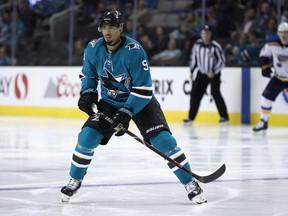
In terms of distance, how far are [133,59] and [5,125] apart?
846 centimetres

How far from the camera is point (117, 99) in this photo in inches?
231

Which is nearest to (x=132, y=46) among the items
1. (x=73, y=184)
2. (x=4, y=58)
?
(x=73, y=184)

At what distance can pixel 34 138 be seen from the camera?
1131cm

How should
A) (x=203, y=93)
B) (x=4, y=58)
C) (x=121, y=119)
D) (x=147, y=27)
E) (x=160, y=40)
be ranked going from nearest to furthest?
A: (x=121, y=119) → (x=203, y=93) → (x=160, y=40) → (x=147, y=27) → (x=4, y=58)

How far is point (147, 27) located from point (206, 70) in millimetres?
2120

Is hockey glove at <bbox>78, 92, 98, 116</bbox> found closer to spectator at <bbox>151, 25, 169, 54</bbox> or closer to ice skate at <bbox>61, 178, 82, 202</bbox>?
ice skate at <bbox>61, 178, 82, 202</bbox>

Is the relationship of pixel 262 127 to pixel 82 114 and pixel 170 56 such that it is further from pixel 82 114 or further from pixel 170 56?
pixel 82 114

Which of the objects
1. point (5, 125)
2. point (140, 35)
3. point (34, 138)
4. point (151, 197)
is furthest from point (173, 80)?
point (151, 197)

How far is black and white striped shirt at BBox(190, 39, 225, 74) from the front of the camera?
1391cm

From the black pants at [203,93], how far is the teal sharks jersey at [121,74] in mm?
8002

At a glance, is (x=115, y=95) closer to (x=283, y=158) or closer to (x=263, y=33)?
(x=283, y=158)

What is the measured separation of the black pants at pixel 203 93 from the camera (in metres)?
13.8

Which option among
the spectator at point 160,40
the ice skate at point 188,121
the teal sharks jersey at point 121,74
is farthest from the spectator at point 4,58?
the teal sharks jersey at point 121,74

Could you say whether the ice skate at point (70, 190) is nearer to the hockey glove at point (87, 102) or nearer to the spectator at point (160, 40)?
the hockey glove at point (87, 102)
